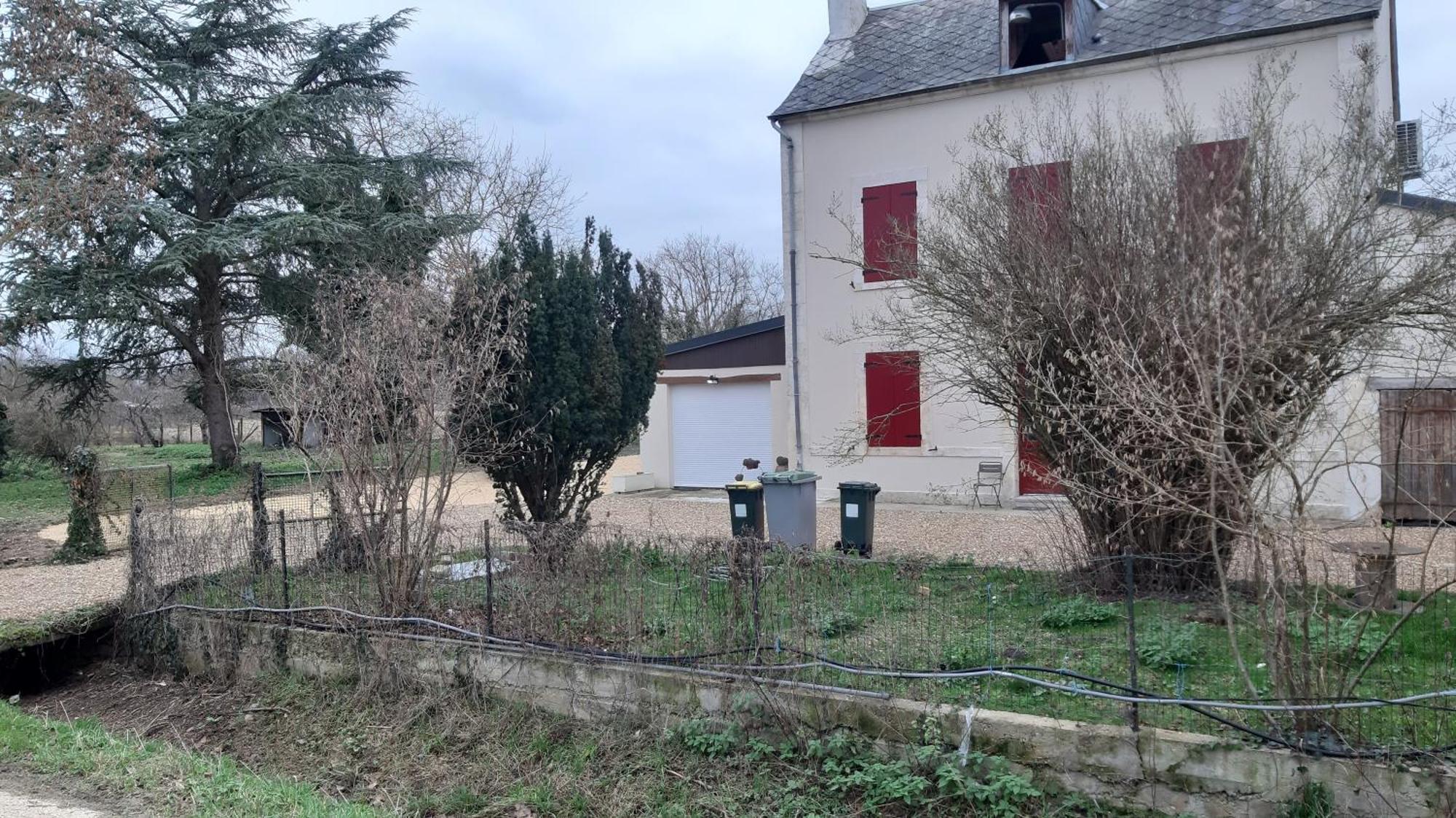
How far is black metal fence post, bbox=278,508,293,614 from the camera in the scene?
7.95 m

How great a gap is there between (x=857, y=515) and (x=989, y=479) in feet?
16.5

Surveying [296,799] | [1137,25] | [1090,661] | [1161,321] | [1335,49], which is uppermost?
[1137,25]

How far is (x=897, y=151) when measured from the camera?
1526cm

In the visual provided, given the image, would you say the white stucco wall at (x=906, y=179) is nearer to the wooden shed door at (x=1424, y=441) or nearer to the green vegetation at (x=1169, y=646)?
the wooden shed door at (x=1424, y=441)

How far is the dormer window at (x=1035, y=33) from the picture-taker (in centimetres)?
1435

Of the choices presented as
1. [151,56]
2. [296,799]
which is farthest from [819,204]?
[151,56]

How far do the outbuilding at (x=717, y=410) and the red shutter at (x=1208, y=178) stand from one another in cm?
1018

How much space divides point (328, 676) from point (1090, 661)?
222 inches

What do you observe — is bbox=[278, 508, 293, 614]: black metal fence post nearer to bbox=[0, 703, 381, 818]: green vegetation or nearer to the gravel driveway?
the gravel driveway

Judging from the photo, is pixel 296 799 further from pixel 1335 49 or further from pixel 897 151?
pixel 1335 49

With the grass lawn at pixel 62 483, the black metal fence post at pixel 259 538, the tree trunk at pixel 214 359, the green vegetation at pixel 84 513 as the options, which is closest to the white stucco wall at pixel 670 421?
the grass lawn at pixel 62 483

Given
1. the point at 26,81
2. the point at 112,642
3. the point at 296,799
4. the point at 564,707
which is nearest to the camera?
the point at 296,799

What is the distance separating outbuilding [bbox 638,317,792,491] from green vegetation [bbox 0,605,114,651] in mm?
9893

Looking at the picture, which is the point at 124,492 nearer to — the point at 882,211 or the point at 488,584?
the point at 488,584
